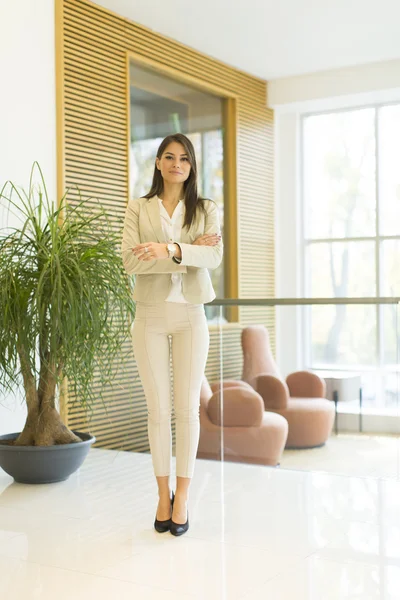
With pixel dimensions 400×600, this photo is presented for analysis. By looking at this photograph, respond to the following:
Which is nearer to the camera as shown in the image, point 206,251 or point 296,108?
point 206,251

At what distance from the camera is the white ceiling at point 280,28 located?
5.56 meters

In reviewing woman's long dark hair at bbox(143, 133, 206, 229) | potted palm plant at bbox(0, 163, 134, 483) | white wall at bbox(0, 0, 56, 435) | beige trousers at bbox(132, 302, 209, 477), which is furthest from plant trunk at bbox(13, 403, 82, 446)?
woman's long dark hair at bbox(143, 133, 206, 229)

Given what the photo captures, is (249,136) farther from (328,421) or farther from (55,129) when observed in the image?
(328,421)

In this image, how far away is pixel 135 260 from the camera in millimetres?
3150

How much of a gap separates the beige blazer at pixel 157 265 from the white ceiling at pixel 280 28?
2.74 metres

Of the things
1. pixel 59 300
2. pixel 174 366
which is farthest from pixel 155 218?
pixel 59 300

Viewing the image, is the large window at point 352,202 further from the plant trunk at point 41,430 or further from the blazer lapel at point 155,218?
the blazer lapel at point 155,218

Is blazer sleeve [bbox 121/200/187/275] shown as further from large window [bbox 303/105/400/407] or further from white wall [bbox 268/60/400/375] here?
large window [bbox 303/105/400/407]

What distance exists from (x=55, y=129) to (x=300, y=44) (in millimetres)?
2340

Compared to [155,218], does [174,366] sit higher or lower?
lower

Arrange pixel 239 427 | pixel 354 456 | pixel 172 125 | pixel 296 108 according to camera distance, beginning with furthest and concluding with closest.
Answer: pixel 296 108, pixel 172 125, pixel 239 427, pixel 354 456

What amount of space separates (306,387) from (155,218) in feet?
5.61

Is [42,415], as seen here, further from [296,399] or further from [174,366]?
[296,399]

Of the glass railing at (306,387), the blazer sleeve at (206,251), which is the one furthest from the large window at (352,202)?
the blazer sleeve at (206,251)
